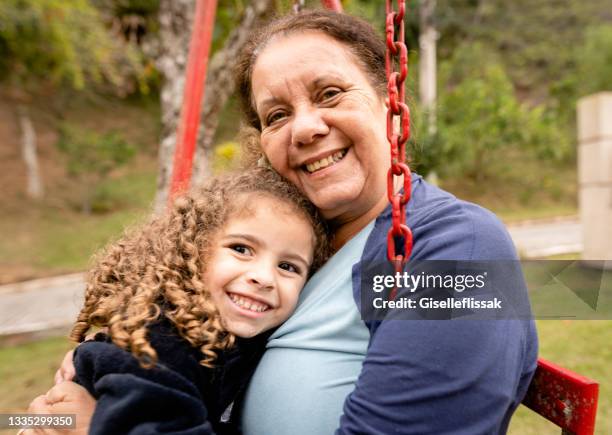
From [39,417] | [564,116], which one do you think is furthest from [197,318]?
[564,116]

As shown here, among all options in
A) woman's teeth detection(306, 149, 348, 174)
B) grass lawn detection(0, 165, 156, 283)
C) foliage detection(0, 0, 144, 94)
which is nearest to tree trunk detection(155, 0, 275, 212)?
woman's teeth detection(306, 149, 348, 174)

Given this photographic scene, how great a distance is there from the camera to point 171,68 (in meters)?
4.05

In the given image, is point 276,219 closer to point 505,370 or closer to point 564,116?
point 505,370

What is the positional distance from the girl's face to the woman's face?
0.13 m

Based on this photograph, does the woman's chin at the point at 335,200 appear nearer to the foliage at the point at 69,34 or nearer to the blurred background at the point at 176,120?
the blurred background at the point at 176,120

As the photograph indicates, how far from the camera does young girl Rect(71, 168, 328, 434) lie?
3.79 feet

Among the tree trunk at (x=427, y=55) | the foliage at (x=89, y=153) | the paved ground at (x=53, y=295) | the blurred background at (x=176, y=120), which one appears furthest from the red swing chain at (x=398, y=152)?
the foliage at (x=89, y=153)

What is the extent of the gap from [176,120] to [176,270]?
2713mm

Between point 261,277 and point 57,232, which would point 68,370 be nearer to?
point 261,277

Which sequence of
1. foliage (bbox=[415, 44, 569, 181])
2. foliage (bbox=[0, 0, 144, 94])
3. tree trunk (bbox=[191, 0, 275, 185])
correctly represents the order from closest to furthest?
tree trunk (bbox=[191, 0, 275, 185]) → foliage (bbox=[0, 0, 144, 94]) → foliage (bbox=[415, 44, 569, 181])

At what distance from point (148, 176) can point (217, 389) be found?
1713 cm

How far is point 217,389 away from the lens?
1.29 metres

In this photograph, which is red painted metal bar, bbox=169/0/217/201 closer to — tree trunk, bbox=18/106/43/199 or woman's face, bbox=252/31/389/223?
woman's face, bbox=252/31/389/223

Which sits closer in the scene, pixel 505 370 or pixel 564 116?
pixel 505 370
